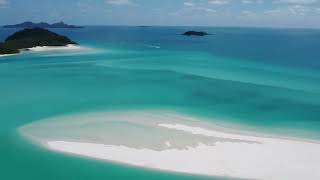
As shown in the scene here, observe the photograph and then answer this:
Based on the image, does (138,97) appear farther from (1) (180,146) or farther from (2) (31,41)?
(2) (31,41)

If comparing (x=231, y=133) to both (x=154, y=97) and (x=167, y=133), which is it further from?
(x=154, y=97)

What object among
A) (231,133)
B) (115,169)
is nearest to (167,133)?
(231,133)

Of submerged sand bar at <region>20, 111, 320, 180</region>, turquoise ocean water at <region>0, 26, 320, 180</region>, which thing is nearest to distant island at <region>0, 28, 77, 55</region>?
turquoise ocean water at <region>0, 26, 320, 180</region>

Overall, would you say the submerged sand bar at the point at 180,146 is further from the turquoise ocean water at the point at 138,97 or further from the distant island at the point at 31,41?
the distant island at the point at 31,41

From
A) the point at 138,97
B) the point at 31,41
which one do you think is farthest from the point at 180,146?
the point at 31,41

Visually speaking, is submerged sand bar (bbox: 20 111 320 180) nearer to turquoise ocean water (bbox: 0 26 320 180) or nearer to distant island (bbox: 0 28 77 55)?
turquoise ocean water (bbox: 0 26 320 180)

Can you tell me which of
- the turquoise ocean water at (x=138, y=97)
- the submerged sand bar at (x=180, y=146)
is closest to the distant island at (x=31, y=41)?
the turquoise ocean water at (x=138, y=97)

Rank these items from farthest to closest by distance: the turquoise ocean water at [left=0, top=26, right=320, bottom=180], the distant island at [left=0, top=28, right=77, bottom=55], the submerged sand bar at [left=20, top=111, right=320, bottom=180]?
the distant island at [left=0, top=28, right=77, bottom=55] → the turquoise ocean water at [left=0, top=26, right=320, bottom=180] → the submerged sand bar at [left=20, top=111, right=320, bottom=180]
